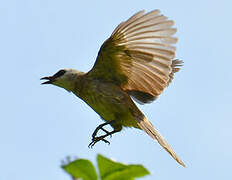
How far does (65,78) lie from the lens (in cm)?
747

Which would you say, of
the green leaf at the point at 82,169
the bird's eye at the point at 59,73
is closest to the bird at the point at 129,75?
the bird's eye at the point at 59,73

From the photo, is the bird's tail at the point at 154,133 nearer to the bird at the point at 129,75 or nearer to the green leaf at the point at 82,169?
the bird at the point at 129,75

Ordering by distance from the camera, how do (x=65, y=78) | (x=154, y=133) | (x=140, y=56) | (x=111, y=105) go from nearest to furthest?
(x=154, y=133) < (x=140, y=56) < (x=111, y=105) < (x=65, y=78)

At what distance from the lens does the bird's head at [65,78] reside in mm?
7352

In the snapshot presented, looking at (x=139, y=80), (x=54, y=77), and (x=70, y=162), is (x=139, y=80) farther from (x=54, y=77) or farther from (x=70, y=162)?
(x=70, y=162)

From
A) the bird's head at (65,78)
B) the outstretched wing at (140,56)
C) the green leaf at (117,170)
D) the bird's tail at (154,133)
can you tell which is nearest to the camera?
the green leaf at (117,170)

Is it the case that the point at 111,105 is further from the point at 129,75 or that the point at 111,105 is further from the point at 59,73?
the point at 59,73

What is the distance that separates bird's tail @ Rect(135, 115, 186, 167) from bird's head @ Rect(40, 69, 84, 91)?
1308 mm

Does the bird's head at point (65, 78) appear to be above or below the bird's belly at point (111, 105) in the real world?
above

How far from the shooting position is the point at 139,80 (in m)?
6.94

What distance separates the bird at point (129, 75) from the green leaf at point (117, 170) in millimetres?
4696

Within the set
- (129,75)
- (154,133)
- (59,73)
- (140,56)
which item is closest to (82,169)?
(154,133)

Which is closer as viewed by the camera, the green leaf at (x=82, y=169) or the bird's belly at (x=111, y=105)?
the green leaf at (x=82, y=169)

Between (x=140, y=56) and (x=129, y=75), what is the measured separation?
16.5 inches
